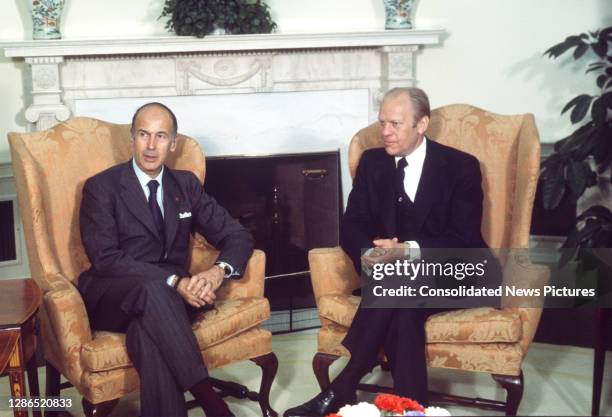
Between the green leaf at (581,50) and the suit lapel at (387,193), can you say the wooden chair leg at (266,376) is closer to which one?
the suit lapel at (387,193)

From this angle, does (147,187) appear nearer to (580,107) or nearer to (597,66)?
(580,107)

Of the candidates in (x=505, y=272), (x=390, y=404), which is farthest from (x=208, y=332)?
(x=390, y=404)

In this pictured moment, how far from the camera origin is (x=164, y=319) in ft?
9.45

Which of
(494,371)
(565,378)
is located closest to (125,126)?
(494,371)

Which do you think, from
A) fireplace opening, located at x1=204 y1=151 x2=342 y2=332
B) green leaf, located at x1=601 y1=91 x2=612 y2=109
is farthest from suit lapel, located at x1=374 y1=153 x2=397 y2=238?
→ green leaf, located at x1=601 y1=91 x2=612 y2=109

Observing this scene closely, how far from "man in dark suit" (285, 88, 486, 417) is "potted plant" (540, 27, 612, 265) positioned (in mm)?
1068

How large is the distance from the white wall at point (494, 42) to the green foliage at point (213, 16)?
0.26m

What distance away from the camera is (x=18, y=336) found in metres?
2.55

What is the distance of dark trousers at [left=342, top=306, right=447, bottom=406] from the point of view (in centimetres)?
300

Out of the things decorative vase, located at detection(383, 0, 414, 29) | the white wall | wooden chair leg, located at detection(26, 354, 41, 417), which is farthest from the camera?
the white wall

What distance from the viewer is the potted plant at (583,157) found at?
167 inches

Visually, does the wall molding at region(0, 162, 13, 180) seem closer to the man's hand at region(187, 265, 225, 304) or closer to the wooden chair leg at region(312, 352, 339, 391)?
the man's hand at region(187, 265, 225, 304)

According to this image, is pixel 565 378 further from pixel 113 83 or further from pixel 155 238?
pixel 113 83

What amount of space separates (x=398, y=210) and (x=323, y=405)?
0.81 m
